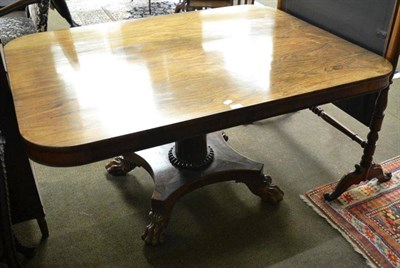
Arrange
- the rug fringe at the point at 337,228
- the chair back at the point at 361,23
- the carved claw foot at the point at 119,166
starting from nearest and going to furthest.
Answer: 1. the chair back at the point at 361,23
2. the rug fringe at the point at 337,228
3. the carved claw foot at the point at 119,166

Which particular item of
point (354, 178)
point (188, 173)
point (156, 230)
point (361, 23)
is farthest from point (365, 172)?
point (156, 230)

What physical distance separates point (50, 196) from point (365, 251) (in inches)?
53.0

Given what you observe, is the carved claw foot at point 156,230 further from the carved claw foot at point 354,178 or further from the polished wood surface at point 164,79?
the carved claw foot at point 354,178

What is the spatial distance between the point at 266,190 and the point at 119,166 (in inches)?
27.6

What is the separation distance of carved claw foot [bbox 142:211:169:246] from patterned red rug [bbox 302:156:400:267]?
0.65 meters

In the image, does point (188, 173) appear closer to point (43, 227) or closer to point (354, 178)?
point (43, 227)

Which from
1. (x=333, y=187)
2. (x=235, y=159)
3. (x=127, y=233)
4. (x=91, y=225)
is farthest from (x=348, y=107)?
(x=91, y=225)

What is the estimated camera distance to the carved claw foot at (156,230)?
1.50 metres

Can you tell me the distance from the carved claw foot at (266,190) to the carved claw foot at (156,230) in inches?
16.0

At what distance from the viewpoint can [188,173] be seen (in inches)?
63.9

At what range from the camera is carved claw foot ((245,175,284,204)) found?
168 cm

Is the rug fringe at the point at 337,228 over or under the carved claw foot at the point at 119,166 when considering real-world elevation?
under

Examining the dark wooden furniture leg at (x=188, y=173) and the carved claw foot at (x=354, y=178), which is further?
the carved claw foot at (x=354, y=178)

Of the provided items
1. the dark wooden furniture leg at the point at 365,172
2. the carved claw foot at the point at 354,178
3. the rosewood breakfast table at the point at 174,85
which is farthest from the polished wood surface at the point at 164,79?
the carved claw foot at the point at 354,178
